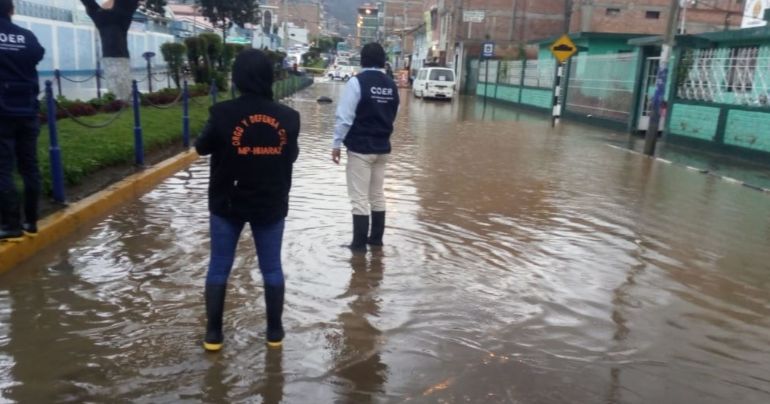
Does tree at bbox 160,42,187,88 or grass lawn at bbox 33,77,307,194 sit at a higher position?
A: tree at bbox 160,42,187,88

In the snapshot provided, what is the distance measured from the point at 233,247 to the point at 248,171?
18.6 inches

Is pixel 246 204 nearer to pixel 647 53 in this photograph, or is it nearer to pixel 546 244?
pixel 546 244

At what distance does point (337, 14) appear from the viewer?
161m

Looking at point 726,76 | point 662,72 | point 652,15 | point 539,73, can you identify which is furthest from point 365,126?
point 652,15

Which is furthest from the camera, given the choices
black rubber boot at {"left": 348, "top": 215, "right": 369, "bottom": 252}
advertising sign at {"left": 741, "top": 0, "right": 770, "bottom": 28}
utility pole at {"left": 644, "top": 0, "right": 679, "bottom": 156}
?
advertising sign at {"left": 741, "top": 0, "right": 770, "bottom": 28}

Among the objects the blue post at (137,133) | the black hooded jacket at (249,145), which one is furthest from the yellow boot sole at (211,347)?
the blue post at (137,133)

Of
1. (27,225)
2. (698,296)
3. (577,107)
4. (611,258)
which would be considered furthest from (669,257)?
(577,107)

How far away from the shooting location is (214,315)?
3.44 meters

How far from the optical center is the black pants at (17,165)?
452 cm

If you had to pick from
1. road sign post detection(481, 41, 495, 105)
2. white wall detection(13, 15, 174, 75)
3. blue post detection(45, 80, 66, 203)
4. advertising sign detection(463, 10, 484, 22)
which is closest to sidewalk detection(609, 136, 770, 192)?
blue post detection(45, 80, 66, 203)

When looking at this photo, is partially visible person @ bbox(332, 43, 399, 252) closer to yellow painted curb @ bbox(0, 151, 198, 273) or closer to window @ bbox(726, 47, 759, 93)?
yellow painted curb @ bbox(0, 151, 198, 273)

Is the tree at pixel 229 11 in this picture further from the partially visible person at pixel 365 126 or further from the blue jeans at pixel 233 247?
the blue jeans at pixel 233 247

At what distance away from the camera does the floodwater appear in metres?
3.22

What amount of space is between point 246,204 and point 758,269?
4448 millimetres
